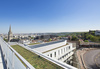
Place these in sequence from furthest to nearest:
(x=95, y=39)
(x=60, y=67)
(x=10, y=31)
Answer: (x=10, y=31) → (x=95, y=39) → (x=60, y=67)

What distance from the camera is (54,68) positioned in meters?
2.90

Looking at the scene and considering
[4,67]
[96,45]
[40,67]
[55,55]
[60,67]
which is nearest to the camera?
[4,67]

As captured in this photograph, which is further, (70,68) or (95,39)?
(95,39)

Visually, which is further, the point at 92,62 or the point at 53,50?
the point at 92,62

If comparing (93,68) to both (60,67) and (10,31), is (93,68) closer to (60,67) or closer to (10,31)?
(60,67)

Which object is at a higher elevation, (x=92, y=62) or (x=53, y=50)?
(x=53, y=50)

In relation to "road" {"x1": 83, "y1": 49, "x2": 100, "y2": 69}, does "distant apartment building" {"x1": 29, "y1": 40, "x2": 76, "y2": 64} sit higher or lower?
higher

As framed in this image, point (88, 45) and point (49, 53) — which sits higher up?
point (49, 53)

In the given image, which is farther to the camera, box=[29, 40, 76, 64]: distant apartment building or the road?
the road

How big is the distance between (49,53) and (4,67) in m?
6.28

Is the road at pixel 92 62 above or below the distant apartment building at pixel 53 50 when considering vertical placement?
below

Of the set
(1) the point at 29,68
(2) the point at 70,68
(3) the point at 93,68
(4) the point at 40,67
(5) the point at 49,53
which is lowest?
(3) the point at 93,68

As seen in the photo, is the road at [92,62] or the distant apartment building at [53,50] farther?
the road at [92,62]

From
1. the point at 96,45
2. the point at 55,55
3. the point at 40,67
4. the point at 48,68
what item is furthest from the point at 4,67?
the point at 96,45
